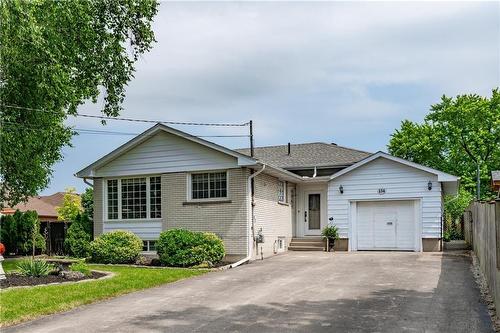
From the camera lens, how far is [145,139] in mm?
19953

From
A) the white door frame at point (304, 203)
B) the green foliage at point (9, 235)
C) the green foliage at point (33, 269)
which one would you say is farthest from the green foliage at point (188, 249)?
the green foliage at point (9, 235)

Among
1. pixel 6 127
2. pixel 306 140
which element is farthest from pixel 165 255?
pixel 306 140

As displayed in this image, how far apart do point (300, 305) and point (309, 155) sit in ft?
53.0

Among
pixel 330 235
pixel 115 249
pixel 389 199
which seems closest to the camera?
pixel 115 249

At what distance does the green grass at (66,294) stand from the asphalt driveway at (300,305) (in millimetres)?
347

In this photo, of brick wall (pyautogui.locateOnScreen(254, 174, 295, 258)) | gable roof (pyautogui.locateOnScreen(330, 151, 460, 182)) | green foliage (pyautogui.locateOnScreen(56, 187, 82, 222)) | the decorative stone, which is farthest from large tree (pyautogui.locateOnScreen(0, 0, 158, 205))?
green foliage (pyautogui.locateOnScreen(56, 187, 82, 222))

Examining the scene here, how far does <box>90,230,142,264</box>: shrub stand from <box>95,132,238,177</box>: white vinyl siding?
2914 mm

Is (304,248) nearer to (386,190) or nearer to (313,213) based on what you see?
(313,213)

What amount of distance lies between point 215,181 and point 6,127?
6984 mm

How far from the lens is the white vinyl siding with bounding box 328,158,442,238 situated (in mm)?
20078

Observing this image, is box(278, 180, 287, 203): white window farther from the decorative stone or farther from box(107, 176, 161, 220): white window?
the decorative stone

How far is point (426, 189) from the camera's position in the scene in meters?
20.2

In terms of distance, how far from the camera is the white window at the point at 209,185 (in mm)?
18719

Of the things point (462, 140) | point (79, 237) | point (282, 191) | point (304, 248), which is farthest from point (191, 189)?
point (462, 140)
